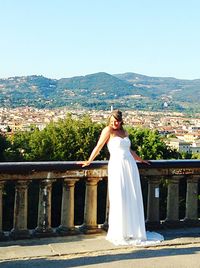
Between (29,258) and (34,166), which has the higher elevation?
(34,166)

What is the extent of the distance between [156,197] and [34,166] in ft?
5.87

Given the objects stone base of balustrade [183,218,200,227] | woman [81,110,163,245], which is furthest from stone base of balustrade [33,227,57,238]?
stone base of balustrade [183,218,200,227]

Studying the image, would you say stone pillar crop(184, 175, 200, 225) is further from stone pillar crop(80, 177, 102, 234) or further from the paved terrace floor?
stone pillar crop(80, 177, 102, 234)

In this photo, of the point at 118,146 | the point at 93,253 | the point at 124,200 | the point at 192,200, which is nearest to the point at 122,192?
the point at 124,200

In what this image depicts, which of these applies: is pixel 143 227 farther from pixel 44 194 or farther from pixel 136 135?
pixel 136 135

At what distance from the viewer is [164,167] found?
22.7ft

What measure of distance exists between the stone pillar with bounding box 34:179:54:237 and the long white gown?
0.79 m

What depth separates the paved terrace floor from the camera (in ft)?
17.7

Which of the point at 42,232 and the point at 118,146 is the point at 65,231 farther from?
the point at 118,146

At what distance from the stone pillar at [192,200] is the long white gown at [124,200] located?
760 mm

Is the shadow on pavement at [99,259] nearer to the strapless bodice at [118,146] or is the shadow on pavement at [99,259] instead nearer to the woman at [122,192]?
the woman at [122,192]

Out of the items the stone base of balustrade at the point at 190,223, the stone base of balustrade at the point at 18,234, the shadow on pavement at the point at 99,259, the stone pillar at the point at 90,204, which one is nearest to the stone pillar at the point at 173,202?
the stone base of balustrade at the point at 190,223

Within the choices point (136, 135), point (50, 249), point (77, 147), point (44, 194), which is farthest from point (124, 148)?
point (136, 135)

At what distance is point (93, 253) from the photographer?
5820mm
